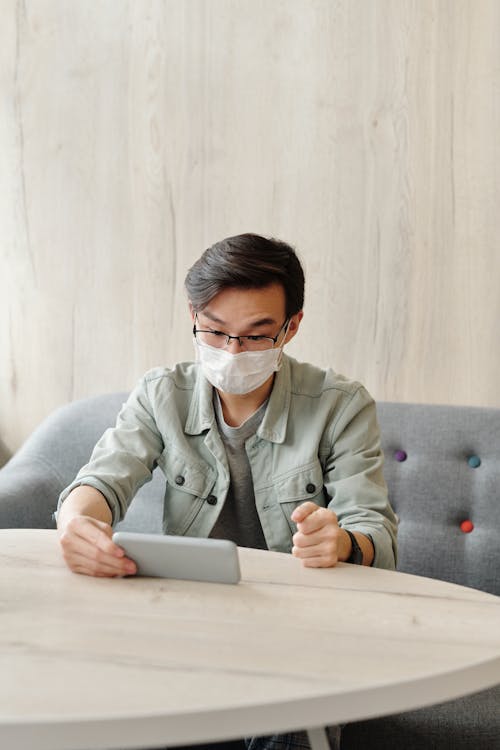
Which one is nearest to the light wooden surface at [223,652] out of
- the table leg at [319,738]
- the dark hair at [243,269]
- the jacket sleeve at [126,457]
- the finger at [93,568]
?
the finger at [93,568]

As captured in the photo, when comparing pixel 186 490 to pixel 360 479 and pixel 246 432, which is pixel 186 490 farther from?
pixel 360 479

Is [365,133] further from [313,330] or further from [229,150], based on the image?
[313,330]

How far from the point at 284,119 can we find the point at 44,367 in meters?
1.04

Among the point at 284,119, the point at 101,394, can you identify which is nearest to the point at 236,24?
the point at 284,119

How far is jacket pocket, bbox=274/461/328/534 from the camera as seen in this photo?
1642mm

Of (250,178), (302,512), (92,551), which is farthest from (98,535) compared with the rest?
(250,178)

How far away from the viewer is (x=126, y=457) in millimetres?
1646

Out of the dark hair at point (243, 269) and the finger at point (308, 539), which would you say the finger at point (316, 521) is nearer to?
the finger at point (308, 539)

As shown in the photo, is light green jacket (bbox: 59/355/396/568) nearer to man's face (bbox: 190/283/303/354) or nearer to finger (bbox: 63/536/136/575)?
man's face (bbox: 190/283/303/354)

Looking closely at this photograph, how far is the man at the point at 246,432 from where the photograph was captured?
158cm

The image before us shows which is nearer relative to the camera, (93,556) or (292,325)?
(93,556)

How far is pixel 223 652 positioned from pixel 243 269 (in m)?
0.80

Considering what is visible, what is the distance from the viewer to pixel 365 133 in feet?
7.59

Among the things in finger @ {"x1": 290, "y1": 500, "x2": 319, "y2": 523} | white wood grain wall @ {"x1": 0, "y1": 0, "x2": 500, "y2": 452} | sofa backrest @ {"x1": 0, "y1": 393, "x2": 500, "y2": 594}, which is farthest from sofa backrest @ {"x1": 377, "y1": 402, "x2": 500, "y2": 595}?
finger @ {"x1": 290, "y1": 500, "x2": 319, "y2": 523}
